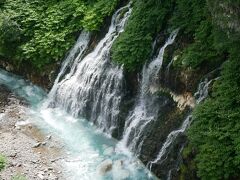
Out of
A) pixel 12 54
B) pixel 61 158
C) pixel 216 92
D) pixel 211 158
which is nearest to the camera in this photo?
pixel 211 158

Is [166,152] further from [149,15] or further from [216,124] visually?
[149,15]

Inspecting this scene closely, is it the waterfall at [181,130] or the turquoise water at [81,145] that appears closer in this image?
the waterfall at [181,130]

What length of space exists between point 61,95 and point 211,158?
800 cm

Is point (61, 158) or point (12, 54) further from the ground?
point (12, 54)

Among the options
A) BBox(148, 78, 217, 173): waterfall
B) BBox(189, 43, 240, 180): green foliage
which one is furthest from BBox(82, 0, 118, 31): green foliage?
BBox(189, 43, 240, 180): green foliage

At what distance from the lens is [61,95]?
17.2m

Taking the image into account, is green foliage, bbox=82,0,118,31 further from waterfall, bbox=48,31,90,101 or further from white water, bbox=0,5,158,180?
waterfall, bbox=48,31,90,101

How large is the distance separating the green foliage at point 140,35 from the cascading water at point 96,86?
693mm

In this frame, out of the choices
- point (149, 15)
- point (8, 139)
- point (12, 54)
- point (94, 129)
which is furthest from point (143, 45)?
point (12, 54)

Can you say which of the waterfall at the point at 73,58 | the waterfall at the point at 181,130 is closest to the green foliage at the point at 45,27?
the waterfall at the point at 73,58

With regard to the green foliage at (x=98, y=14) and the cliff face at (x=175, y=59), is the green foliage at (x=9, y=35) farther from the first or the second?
the cliff face at (x=175, y=59)

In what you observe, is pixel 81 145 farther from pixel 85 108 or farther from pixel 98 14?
pixel 98 14

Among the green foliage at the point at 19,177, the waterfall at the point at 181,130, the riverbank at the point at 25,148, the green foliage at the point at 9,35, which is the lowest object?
the green foliage at the point at 19,177

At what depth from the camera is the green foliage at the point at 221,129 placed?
10656 mm
